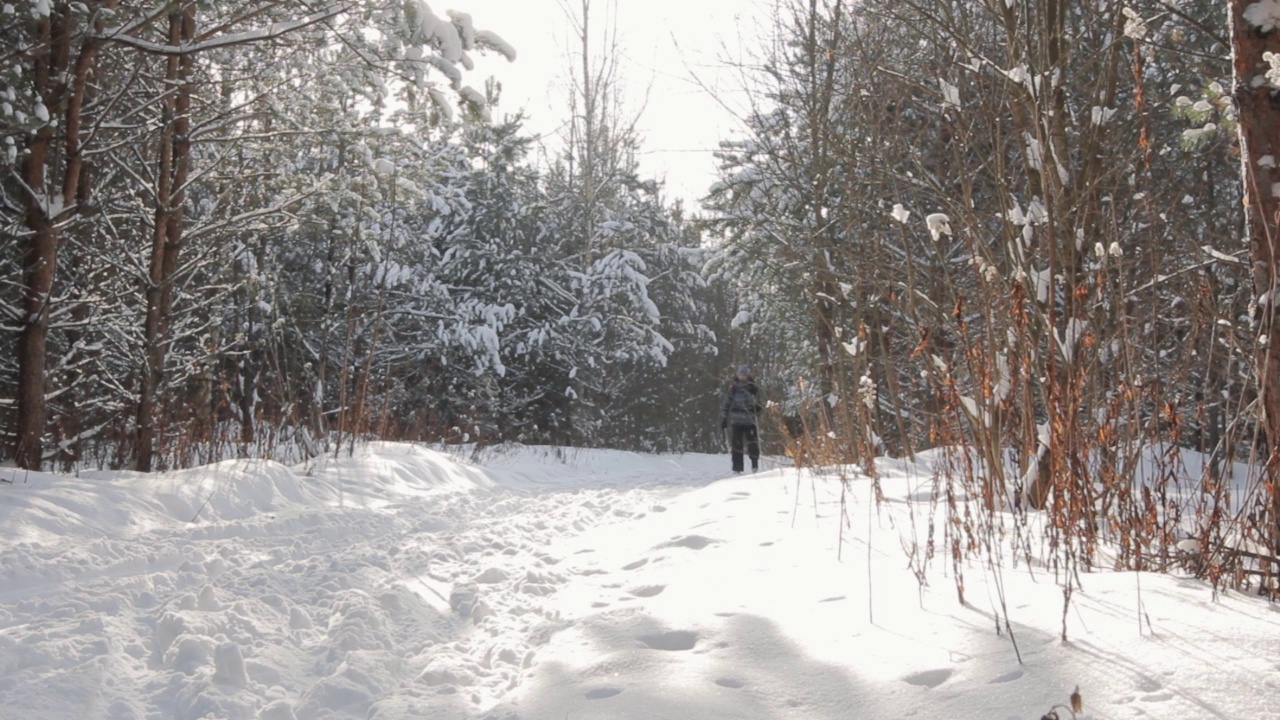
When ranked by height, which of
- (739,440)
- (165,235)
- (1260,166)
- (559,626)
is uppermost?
(165,235)

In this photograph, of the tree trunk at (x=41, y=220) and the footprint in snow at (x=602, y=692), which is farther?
the tree trunk at (x=41, y=220)

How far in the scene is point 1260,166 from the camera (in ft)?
8.48

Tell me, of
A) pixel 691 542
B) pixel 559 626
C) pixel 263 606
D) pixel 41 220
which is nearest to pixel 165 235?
pixel 41 220

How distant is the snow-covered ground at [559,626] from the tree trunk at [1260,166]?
27.8 inches

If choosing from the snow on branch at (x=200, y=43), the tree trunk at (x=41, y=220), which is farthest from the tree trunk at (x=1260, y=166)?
the tree trunk at (x=41, y=220)

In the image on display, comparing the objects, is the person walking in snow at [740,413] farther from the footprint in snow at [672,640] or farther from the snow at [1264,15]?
the snow at [1264,15]

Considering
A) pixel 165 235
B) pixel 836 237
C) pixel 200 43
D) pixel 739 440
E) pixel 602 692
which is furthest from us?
pixel 739 440

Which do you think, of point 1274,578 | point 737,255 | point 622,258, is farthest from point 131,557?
point 622,258

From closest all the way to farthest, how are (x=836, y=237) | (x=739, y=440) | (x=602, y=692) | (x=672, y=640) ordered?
(x=602, y=692) → (x=672, y=640) → (x=836, y=237) → (x=739, y=440)

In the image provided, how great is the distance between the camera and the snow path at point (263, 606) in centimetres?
234

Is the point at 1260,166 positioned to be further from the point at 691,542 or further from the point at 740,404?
the point at 740,404

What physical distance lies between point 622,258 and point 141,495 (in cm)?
1421

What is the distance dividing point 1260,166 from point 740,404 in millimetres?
9375

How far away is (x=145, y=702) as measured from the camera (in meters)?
2.24
